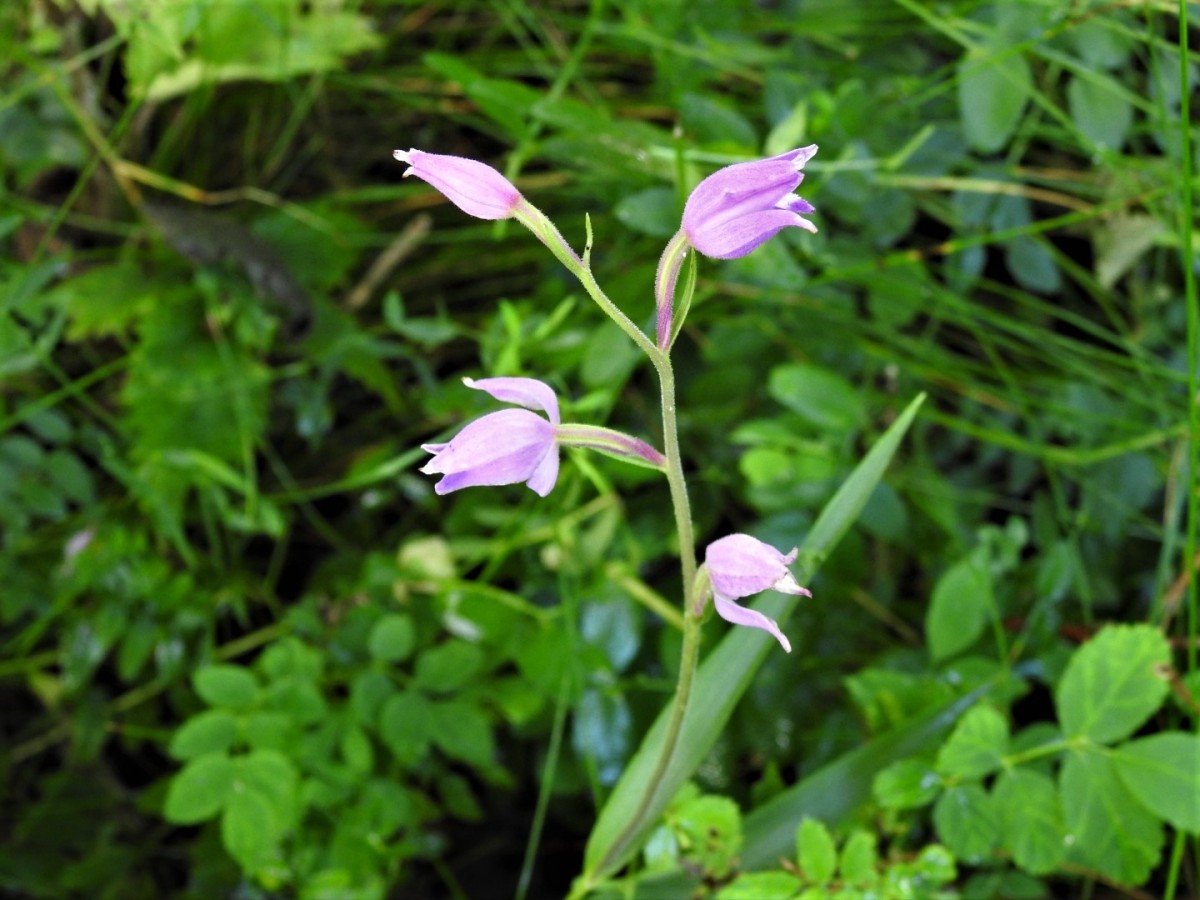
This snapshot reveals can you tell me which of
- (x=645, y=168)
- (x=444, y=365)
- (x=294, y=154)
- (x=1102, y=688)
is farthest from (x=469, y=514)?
(x=1102, y=688)

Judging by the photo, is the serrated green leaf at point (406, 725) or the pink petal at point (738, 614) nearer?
the pink petal at point (738, 614)

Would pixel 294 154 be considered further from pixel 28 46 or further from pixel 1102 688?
pixel 1102 688

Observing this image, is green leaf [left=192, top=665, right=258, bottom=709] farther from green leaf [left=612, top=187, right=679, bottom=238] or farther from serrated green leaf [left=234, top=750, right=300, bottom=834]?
green leaf [left=612, top=187, right=679, bottom=238]

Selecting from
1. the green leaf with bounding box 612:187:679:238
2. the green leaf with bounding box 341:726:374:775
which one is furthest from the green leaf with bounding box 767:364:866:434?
the green leaf with bounding box 341:726:374:775

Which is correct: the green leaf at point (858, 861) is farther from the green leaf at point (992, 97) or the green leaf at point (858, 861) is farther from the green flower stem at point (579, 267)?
the green leaf at point (992, 97)

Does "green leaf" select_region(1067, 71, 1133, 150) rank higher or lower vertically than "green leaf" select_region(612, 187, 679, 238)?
higher

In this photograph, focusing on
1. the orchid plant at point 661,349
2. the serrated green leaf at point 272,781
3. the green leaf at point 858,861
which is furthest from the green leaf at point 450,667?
the orchid plant at point 661,349
